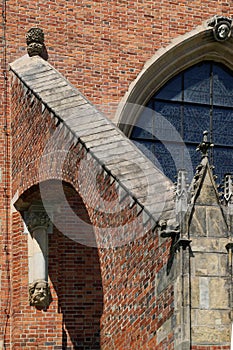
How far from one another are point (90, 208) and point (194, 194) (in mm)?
2521

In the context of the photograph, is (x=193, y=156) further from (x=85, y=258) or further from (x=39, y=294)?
(x=39, y=294)

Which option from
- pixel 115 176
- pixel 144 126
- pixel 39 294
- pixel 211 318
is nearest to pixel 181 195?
pixel 211 318

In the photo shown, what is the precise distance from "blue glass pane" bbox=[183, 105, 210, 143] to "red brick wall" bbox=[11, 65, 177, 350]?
2.50m

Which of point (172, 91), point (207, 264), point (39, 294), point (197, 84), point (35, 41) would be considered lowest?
point (207, 264)

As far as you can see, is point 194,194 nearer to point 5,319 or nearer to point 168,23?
point 5,319

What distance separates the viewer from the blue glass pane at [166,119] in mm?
17844

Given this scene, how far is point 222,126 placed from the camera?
60.3 ft

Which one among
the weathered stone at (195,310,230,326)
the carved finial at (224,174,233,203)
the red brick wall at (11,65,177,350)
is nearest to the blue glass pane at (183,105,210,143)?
the red brick wall at (11,65,177,350)

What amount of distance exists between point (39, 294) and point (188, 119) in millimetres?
4037

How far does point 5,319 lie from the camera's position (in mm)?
16016

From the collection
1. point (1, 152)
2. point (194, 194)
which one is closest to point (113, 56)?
point (1, 152)

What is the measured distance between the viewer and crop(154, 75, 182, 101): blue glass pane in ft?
59.3

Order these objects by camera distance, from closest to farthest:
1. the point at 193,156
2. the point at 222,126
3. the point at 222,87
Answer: the point at 193,156
the point at 222,126
the point at 222,87

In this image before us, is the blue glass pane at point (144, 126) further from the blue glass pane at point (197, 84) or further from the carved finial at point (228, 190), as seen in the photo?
the carved finial at point (228, 190)
